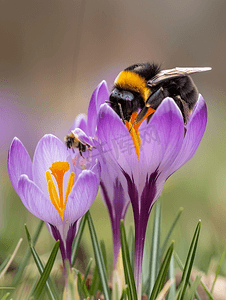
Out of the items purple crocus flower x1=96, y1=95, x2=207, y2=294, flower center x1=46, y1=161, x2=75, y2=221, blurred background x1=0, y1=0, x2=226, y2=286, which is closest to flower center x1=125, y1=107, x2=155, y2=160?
purple crocus flower x1=96, y1=95, x2=207, y2=294

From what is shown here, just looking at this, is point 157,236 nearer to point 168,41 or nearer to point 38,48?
point 38,48

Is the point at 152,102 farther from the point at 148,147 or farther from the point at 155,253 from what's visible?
the point at 155,253

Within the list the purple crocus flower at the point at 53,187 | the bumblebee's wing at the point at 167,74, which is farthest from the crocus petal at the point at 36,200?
the bumblebee's wing at the point at 167,74

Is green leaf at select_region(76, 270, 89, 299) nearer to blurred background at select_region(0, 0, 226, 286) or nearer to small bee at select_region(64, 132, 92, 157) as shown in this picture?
small bee at select_region(64, 132, 92, 157)

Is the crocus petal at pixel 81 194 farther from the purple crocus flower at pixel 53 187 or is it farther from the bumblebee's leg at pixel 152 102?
the bumblebee's leg at pixel 152 102

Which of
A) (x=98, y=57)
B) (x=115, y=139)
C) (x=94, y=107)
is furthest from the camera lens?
(x=98, y=57)

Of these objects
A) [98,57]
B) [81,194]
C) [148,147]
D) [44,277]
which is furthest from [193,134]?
[98,57]
